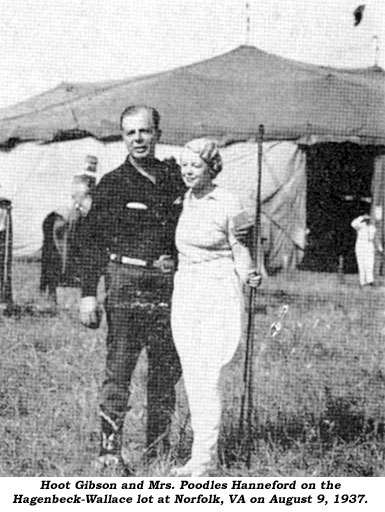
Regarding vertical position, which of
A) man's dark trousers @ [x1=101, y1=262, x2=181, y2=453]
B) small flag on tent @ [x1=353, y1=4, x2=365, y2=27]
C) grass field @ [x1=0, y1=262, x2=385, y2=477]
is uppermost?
small flag on tent @ [x1=353, y1=4, x2=365, y2=27]

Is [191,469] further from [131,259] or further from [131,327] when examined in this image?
[131,259]

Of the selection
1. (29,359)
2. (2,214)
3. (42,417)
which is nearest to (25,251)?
(2,214)

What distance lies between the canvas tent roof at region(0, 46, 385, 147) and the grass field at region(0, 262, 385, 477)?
2.33 meters

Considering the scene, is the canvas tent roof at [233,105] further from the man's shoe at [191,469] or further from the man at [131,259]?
the man's shoe at [191,469]

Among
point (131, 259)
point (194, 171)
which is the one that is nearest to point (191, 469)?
point (131, 259)

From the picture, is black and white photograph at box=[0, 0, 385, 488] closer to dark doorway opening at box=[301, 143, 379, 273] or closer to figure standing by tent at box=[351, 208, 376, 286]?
figure standing by tent at box=[351, 208, 376, 286]

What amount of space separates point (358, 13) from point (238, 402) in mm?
1641

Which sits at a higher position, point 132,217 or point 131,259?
point 132,217

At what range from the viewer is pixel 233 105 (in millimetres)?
6367

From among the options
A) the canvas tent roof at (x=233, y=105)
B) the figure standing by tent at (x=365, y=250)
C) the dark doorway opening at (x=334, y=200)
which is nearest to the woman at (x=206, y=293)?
the canvas tent roof at (x=233, y=105)

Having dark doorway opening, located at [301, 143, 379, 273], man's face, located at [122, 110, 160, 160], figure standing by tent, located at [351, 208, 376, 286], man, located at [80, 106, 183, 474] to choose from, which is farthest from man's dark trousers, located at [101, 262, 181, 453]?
dark doorway opening, located at [301, 143, 379, 273]

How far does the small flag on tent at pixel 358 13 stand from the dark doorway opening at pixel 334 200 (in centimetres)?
364

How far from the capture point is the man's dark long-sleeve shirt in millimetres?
2494
